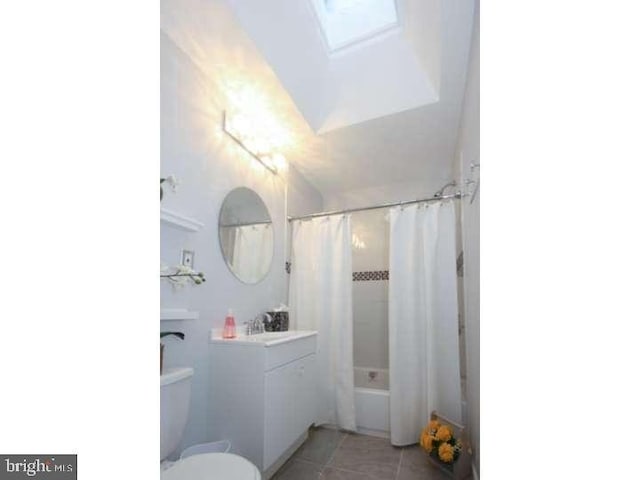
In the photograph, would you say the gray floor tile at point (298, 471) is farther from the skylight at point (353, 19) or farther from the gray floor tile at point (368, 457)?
the skylight at point (353, 19)

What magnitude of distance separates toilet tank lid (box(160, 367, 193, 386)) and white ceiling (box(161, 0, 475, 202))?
5.62ft

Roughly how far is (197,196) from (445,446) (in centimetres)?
214

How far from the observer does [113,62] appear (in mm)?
532

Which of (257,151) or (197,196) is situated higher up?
(257,151)

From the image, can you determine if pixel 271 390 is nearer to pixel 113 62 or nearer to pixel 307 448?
pixel 307 448

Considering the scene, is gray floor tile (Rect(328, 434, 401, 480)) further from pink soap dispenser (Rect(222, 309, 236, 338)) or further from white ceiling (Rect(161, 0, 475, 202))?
→ white ceiling (Rect(161, 0, 475, 202))

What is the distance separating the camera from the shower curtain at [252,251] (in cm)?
221

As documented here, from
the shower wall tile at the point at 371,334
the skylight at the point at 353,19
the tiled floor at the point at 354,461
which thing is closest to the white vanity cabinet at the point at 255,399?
the tiled floor at the point at 354,461

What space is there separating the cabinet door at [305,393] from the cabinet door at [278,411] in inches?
2.4

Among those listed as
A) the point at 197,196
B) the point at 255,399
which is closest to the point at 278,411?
the point at 255,399

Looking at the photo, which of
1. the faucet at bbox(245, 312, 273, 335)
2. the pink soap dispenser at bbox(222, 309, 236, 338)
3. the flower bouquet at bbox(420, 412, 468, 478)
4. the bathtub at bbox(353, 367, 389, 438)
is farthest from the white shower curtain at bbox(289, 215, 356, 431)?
the pink soap dispenser at bbox(222, 309, 236, 338)

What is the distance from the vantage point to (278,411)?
182cm

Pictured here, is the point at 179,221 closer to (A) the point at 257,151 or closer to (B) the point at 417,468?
(A) the point at 257,151

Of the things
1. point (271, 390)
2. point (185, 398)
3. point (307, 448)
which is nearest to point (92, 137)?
point (185, 398)
